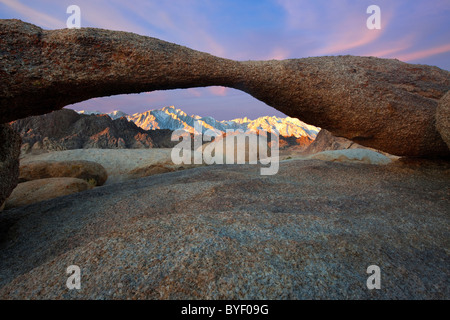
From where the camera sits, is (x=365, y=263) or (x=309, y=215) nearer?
(x=365, y=263)

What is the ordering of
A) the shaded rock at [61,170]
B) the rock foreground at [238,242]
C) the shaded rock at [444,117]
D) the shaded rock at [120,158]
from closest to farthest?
the rock foreground at [238,242]
the shaded rock at [444,117]
the shaded rock at [61,170]
the shaded rock at [120,158]

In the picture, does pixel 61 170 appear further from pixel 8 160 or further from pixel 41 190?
pixel 8 160

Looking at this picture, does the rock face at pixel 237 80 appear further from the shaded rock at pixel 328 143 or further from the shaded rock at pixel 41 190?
the shaded rock at pixel 328 143

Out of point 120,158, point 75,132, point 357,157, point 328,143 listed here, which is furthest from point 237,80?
point 328,143

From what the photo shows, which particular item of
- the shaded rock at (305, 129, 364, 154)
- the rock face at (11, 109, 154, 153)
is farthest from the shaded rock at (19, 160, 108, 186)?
the shaded rock at (305, 129, 364, 154)

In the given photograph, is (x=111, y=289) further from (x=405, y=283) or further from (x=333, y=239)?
(x=405, y=283)

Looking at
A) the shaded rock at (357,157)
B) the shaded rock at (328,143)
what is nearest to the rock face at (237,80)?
the shaded rock at (357,157)

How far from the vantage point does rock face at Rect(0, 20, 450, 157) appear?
2.45 meters

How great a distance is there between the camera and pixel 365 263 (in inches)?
64.5

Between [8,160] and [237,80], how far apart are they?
10.1 feet

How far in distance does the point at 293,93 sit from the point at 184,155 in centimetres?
569

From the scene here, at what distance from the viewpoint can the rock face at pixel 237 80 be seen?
2445 mm

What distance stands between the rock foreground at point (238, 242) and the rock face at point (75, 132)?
14.7 metres
